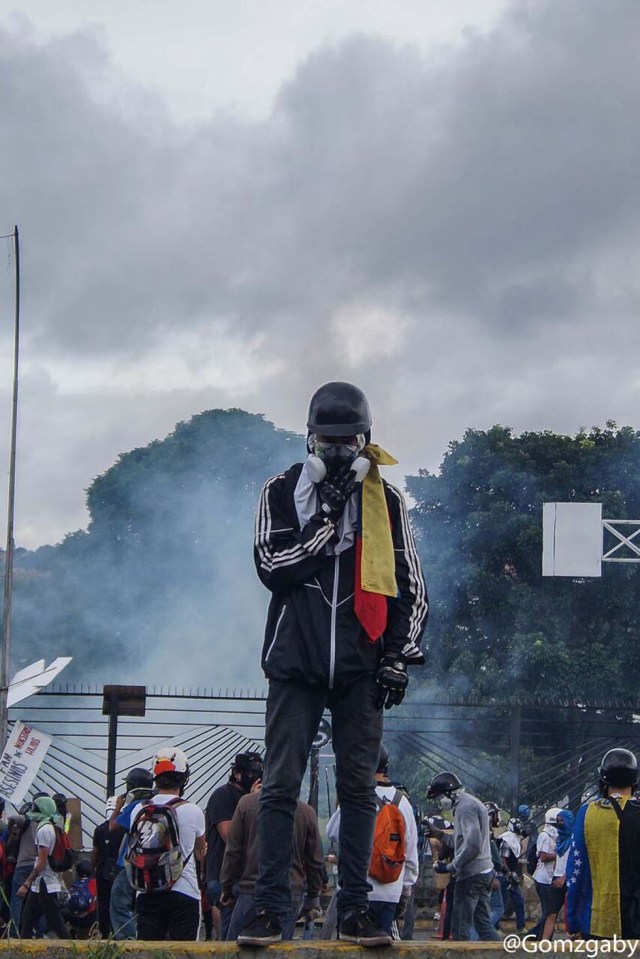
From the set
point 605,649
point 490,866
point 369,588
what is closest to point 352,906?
point 369,588

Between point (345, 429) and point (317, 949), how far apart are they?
5.61 ft

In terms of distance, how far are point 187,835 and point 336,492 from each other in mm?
2883

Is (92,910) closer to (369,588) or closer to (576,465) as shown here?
(369,588)

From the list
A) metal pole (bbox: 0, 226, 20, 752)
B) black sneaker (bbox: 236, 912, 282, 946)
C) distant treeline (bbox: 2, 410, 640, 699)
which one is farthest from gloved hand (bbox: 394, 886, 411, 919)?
distant treeline (bbox: 2, 410, 640, 699)

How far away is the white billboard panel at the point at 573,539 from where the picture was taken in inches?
690

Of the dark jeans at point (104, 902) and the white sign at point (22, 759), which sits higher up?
the white sign at point (22, 759)

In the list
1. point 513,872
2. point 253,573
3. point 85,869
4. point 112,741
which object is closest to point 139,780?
point 85,869

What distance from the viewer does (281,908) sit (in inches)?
159

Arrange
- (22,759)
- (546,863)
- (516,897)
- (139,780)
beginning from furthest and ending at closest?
(516,897)
(22,759)
(546,863)
(139,780)

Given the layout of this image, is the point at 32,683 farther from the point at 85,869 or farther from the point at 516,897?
the point at 516,897

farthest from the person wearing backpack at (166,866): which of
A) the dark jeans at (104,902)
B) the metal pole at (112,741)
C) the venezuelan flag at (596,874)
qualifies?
the metal pole at (112,741)

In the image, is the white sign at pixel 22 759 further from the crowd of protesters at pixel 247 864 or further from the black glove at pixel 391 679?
the black glove at pixel 391 679

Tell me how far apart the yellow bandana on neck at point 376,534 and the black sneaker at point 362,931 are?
1087mm

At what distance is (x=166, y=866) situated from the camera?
5.95m
